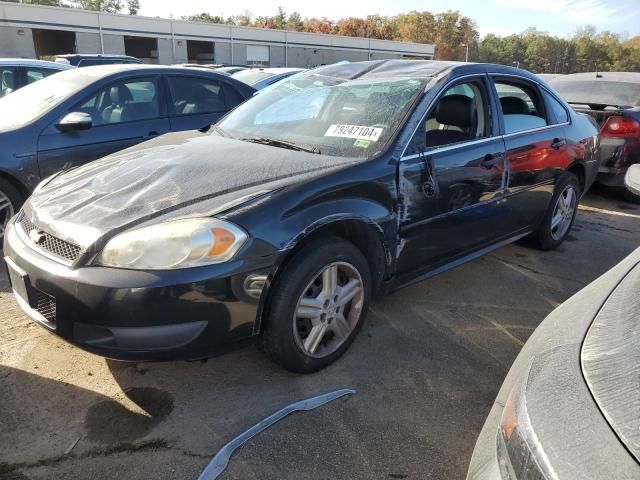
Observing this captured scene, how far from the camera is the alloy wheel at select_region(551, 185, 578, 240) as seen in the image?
4586 mm

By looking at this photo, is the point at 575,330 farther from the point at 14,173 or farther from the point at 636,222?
the point at 636,222

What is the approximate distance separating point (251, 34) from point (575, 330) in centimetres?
4871

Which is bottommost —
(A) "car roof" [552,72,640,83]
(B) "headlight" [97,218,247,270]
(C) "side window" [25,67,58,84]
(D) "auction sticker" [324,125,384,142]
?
(B) "headlight" [97,218,247,270]

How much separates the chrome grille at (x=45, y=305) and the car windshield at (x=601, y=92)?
23.4 feet

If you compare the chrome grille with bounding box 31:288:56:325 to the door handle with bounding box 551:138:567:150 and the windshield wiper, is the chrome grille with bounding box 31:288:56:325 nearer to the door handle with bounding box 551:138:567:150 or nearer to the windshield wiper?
the windshield wiper

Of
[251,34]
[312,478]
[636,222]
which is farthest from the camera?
[251,34]

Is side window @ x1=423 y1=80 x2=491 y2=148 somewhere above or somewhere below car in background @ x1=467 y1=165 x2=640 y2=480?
above

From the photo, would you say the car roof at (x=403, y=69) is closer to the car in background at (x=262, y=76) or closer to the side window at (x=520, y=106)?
the side window at (x=520, y=106)

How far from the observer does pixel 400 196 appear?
293 centimetres

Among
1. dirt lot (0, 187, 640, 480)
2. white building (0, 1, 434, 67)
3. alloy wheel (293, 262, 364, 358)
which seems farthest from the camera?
white building (0, 1, 434, 67)

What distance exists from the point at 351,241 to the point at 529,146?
1.97m

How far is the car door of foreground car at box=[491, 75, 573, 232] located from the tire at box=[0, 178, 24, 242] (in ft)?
12.7

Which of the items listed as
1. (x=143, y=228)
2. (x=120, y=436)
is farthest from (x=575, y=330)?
(x=120, y=436)

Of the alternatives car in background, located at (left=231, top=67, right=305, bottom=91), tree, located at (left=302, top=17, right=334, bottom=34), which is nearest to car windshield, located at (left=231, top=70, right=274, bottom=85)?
car in background, located at (left=231, top=67, right=305, bottom=91)
